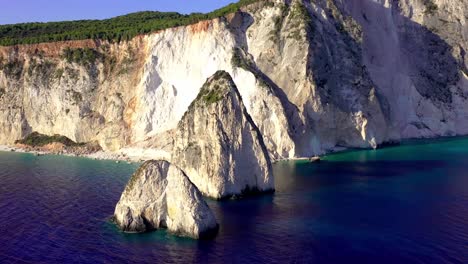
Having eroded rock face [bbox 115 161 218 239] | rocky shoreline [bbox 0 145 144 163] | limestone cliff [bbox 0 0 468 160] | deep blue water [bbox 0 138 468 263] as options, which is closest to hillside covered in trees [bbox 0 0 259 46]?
limestone cliff [bbox 0 0 468 160]

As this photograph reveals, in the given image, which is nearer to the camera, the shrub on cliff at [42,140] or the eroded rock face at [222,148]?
the eroded rock face at [222,148]

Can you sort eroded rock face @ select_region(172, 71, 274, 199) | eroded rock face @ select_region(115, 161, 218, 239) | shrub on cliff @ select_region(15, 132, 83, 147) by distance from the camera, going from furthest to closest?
shrub on cliff @ select_region(15, 132, 83, 147), eroded rock face @ select_region(172, 71, 274, 199), eroded rock face @ select_region(115, 161, 218, 239)

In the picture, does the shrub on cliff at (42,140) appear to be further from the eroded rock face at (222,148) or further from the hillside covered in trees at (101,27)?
the eroded rock face at (222,148)

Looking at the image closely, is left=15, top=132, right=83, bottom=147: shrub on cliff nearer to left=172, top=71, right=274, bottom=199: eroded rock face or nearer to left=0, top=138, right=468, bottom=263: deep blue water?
left=0, top=138, right=468, bottom=263: deep blue water

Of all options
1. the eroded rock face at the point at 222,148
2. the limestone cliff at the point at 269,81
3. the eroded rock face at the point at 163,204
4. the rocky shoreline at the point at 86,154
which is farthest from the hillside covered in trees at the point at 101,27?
the eroded rock face at the point at 163,204

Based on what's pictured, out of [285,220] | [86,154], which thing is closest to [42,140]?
[86,154]

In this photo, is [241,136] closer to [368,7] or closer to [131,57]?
[131,57]

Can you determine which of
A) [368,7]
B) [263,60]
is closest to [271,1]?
[263,60]
